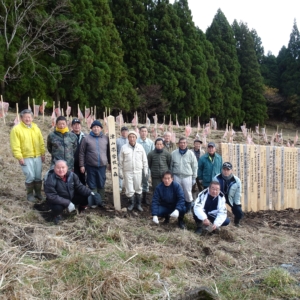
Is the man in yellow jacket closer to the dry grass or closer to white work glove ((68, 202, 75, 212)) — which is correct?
the dry grass

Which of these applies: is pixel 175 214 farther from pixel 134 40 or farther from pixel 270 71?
pixel 270 71

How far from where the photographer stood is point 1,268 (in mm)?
2543

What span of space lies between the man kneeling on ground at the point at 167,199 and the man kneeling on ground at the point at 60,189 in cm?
92

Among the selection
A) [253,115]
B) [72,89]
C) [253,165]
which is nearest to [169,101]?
[72,89]

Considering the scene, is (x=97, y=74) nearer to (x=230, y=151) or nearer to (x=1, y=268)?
(x=230, y=151)

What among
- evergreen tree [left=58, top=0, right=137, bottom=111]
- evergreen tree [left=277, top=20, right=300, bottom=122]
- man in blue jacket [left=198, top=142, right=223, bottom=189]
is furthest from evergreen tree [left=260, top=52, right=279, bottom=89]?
man in blue jacket [left=198, top=142, right=223, bottom=189]

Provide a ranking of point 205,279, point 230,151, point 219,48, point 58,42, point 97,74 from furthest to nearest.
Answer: point 219,48 < point 97,74 < point 58,42 < point 230,151 < point 205,279

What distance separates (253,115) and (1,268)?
2437cm

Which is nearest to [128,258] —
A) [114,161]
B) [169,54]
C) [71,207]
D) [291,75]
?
[71,207]

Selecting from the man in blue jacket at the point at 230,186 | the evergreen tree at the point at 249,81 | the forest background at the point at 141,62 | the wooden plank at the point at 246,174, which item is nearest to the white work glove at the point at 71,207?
the man in blue jacket at the point at 230,186

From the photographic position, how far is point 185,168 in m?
4.98

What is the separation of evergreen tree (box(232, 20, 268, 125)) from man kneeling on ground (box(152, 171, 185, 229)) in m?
21.9

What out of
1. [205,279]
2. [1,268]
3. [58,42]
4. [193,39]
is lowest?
[205,279]

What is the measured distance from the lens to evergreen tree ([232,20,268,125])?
979 inches
